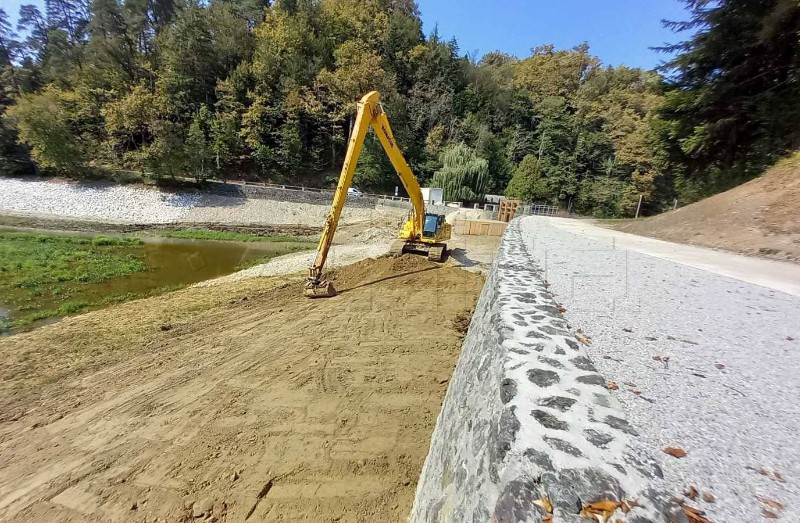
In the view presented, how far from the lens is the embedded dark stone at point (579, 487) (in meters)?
1.22

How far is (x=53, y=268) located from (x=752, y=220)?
24.5 metres

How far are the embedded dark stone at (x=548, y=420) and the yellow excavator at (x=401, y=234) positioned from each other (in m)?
8.47

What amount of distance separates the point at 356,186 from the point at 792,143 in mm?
33600

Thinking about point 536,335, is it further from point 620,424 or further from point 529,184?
point 529,184

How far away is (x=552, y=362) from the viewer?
81.7 inches

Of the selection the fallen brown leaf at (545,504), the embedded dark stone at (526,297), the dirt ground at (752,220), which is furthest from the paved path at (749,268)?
the fallen brown leaf at (545,504)

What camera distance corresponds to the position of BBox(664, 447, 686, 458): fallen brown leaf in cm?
147

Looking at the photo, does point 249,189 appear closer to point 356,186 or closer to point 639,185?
point 356,186

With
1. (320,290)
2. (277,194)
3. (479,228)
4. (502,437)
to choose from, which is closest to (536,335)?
(502,437)

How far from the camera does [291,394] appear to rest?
5.68 m

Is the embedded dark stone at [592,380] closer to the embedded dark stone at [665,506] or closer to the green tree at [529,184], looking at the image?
the embedded dark stone at [665,506]

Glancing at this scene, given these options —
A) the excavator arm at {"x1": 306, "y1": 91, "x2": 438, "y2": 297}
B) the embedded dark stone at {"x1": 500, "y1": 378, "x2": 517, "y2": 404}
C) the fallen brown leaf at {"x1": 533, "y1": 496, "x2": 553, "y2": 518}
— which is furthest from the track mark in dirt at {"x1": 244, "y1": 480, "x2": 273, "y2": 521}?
the excavator arm at {"x1": 306, "y1": 91, "x2": 438, "y2": 297}

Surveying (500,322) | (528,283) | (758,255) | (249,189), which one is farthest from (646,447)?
(249,189)

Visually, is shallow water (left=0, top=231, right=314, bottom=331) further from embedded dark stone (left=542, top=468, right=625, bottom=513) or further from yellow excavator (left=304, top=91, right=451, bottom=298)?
embedded dark stone (left=542, top=468, right=625, bottom=513)
